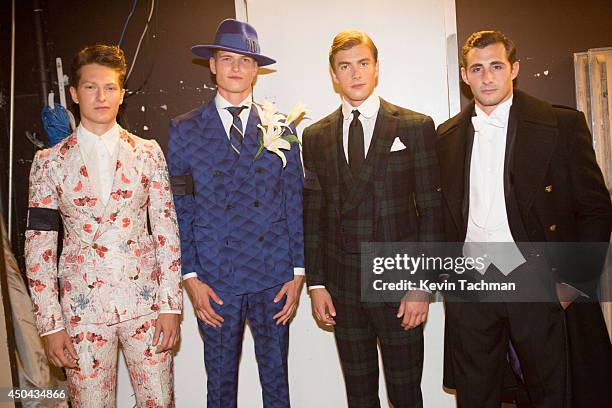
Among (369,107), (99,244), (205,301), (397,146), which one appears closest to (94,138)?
(99,244)

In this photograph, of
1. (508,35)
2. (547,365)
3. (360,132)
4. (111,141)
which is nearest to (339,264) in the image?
(360,132)

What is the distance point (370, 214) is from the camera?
2541mm

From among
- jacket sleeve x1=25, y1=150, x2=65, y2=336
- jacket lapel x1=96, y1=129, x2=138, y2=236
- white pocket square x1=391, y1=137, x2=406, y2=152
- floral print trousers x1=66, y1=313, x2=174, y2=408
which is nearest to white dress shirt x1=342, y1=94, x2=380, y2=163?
white pocket square x1=391, y1=137, x2=406, y2=152

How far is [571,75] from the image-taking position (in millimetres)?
3082

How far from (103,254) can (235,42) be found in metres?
1.17

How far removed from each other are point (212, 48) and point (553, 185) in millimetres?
1695

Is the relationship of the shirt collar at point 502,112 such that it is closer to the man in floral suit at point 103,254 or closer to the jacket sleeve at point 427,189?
the jacket sleeve at point 427,189

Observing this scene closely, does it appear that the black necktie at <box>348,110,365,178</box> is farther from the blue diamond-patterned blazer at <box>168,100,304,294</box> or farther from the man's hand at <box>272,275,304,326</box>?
the man's hand at <box>272,275,304,326</box>

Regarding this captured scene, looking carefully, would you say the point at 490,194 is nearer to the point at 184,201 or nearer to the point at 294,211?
the point at 294,211

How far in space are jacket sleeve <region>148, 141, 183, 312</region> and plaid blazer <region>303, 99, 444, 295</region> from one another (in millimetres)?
708

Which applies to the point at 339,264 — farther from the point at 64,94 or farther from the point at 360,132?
the point at 64,94

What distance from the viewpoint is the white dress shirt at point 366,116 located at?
102 inches

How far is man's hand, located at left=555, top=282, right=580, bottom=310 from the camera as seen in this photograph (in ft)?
7.78

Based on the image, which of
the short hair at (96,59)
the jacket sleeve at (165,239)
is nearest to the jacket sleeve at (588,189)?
the jacket sleeve at (165,239)
